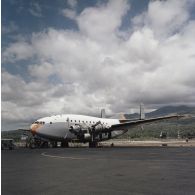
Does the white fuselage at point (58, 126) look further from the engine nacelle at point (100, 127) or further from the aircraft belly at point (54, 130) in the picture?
the engine nacelle at point (100, 127)

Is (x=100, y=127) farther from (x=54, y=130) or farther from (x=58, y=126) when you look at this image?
(x=54, y=130)

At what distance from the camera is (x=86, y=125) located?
169 ft

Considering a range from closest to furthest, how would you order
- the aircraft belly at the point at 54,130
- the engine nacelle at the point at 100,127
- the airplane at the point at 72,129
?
the aircraft belly at the point at 54,130 < the airplane at the point at 72,129 < the engine nacelle at the point at 100,127

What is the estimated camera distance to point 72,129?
4906 cm

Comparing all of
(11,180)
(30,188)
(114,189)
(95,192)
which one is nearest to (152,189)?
(114,189)

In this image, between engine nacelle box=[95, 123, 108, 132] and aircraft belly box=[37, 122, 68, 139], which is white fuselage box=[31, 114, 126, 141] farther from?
engine nacelle box=[95, 123, 108, 132]

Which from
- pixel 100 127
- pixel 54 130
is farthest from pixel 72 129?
pixel 100 127

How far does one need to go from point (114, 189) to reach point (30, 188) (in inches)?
107

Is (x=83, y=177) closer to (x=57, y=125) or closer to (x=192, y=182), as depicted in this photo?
(x=192, y=182)

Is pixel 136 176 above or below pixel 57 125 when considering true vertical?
below

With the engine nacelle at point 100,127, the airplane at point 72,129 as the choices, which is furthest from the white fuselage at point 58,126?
the engine nacelle at point 100,127

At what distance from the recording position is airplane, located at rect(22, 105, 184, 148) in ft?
156

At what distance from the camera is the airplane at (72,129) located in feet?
156

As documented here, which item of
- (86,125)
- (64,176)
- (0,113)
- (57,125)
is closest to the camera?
(0,113)
